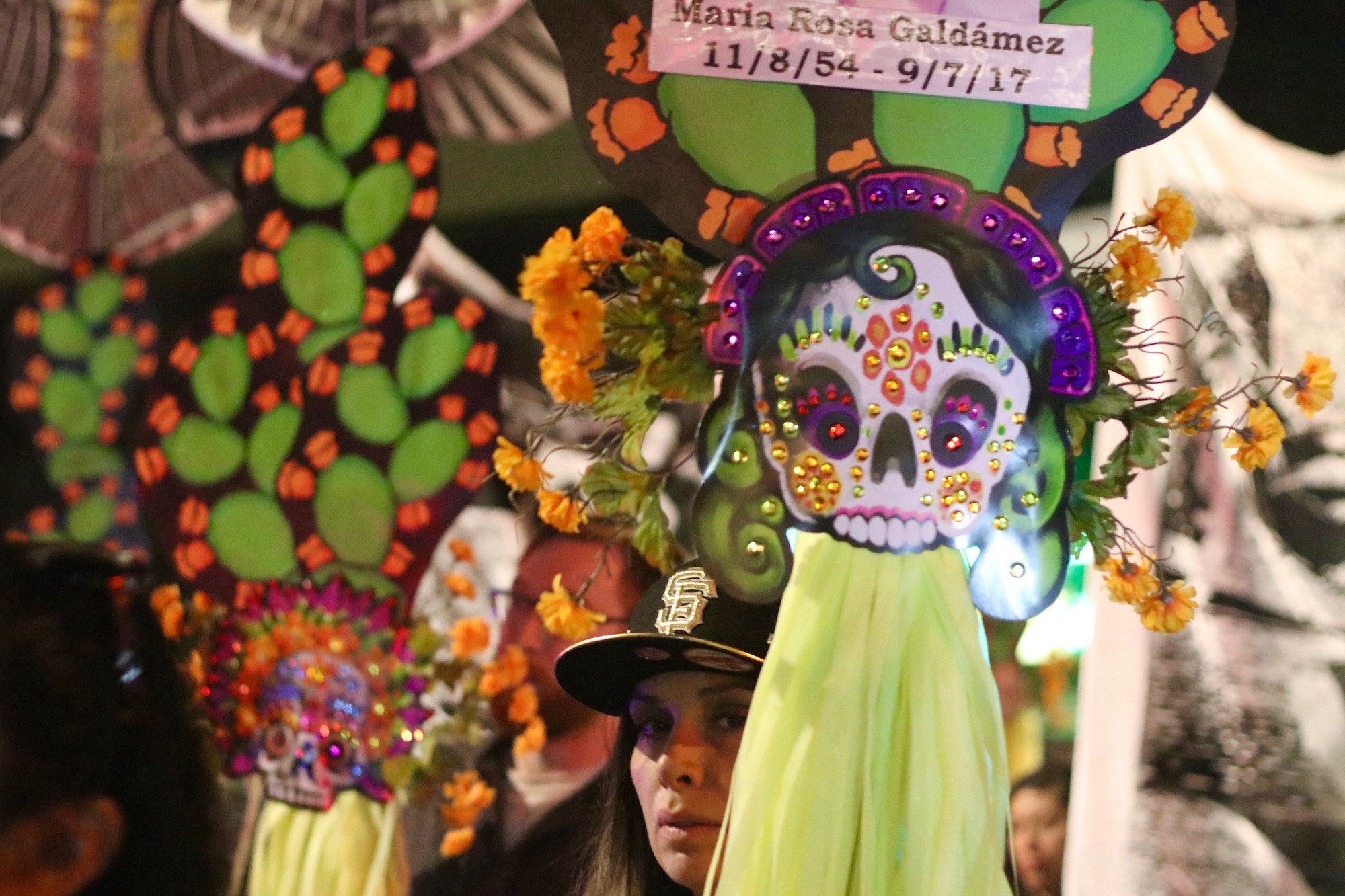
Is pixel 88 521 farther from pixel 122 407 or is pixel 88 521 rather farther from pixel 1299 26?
pixel 1299 26

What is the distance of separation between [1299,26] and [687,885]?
49.7 inches

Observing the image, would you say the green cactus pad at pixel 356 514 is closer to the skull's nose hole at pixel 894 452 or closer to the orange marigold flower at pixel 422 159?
the orange marigold flower at pixel 422 159

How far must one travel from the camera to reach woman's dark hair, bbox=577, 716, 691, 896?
141 cm

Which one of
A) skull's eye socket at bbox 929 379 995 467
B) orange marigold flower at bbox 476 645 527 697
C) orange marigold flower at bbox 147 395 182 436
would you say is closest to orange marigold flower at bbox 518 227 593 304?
skull's eye socket at bbox 929 379 995 467

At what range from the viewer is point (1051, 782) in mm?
1462

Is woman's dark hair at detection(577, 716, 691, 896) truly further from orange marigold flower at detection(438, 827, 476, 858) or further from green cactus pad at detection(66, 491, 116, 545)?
green cactus pad at detection(66, 491, 116, 545)

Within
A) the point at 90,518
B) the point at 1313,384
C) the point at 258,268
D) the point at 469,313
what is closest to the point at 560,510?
the point at 469,313

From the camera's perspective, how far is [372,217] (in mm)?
1565

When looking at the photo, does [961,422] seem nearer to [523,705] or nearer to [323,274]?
[523,705]

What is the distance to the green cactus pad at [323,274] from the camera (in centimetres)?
156

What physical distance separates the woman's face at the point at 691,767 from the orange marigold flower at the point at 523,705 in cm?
22

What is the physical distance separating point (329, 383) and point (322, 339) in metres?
0.06

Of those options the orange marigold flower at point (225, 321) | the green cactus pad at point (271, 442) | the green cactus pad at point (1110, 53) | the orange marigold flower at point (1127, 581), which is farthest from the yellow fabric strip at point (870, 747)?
→ the orange marigold flower at point (225, 321)

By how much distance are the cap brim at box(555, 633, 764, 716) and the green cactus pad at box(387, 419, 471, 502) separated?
0.30 metres
